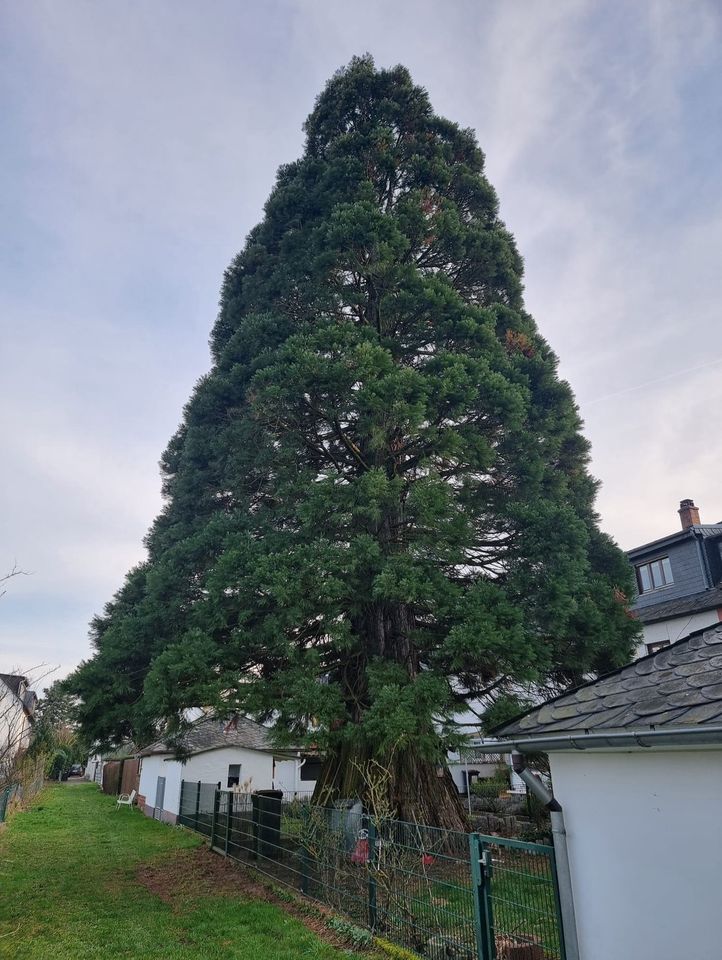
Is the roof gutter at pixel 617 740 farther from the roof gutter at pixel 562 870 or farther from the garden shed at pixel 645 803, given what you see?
the roof gutter at pixel 562 870

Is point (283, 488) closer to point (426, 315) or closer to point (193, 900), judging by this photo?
point (426, 315)

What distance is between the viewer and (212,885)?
10.4 meters

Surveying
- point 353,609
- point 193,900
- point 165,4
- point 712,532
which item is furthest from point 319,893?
point 712,532

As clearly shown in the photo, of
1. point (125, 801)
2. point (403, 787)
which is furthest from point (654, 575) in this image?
point (125, 801)

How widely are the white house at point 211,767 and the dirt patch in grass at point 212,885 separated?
748 centimetres

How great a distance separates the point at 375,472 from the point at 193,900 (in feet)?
25.0

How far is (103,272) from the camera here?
12.1m

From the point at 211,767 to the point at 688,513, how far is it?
21888 mm

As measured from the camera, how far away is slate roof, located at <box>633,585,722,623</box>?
739 inches

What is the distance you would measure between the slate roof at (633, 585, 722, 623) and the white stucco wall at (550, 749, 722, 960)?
16.1 m

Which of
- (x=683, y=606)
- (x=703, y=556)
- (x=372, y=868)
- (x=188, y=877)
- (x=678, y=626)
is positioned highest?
(x=703, y=556)

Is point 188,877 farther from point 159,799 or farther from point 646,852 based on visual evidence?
point 159,799

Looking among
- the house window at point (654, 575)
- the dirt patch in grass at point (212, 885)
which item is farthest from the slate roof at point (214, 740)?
the house window at point (654, 575)

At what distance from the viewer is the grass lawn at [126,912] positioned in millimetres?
6798
